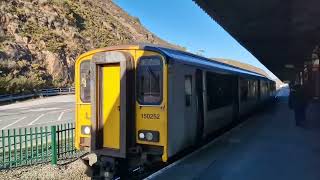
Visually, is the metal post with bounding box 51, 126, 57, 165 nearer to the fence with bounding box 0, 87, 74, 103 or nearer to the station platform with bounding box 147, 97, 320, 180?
the station platform with bounding box 147, 97, 320, 180

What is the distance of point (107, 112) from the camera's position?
10.2 meters

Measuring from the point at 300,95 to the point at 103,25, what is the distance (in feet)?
196

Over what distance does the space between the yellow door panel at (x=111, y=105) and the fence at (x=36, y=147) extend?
2139 millimetres

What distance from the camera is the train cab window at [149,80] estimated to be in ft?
32.0

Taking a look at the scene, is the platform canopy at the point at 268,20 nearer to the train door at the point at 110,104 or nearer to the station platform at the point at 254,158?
the station platform at the point at 254,158

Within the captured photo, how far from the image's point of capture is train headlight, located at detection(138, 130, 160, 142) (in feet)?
31.7

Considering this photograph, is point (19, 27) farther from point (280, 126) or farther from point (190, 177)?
point (190, 177)

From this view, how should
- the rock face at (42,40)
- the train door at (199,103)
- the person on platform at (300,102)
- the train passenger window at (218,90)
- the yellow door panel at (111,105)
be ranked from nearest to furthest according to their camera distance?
the yellow door panel at (111,105), the train door at (199,103), the train passenger window at (218,90), the person on platform at (300,102), the rock face at (42,40)

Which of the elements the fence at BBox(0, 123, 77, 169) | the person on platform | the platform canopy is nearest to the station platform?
the person on platform

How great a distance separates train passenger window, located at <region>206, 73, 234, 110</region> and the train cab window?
357 cm

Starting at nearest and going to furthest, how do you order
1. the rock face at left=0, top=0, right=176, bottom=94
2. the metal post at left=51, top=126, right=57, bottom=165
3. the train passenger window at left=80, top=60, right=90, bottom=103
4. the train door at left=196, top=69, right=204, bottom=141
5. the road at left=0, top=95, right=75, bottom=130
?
the train passenger window at left=80, top=60, right=90, bottom=103 < the metal post at left=51, top=126, right=57, bottom=165 < the train door at left=196, top=69, right=204, bottom=141 < the road at left=0, top=95, right=75, bottom=130 < the rock face at left=0, top=0, right=176, bottom=94

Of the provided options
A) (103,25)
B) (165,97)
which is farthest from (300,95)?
(103,25)

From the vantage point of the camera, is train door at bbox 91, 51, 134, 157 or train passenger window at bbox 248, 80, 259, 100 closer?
train door at bbox 91, 51, 134, 157

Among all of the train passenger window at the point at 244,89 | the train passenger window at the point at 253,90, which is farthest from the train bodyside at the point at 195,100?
the train passenger window at the point at 253,90
